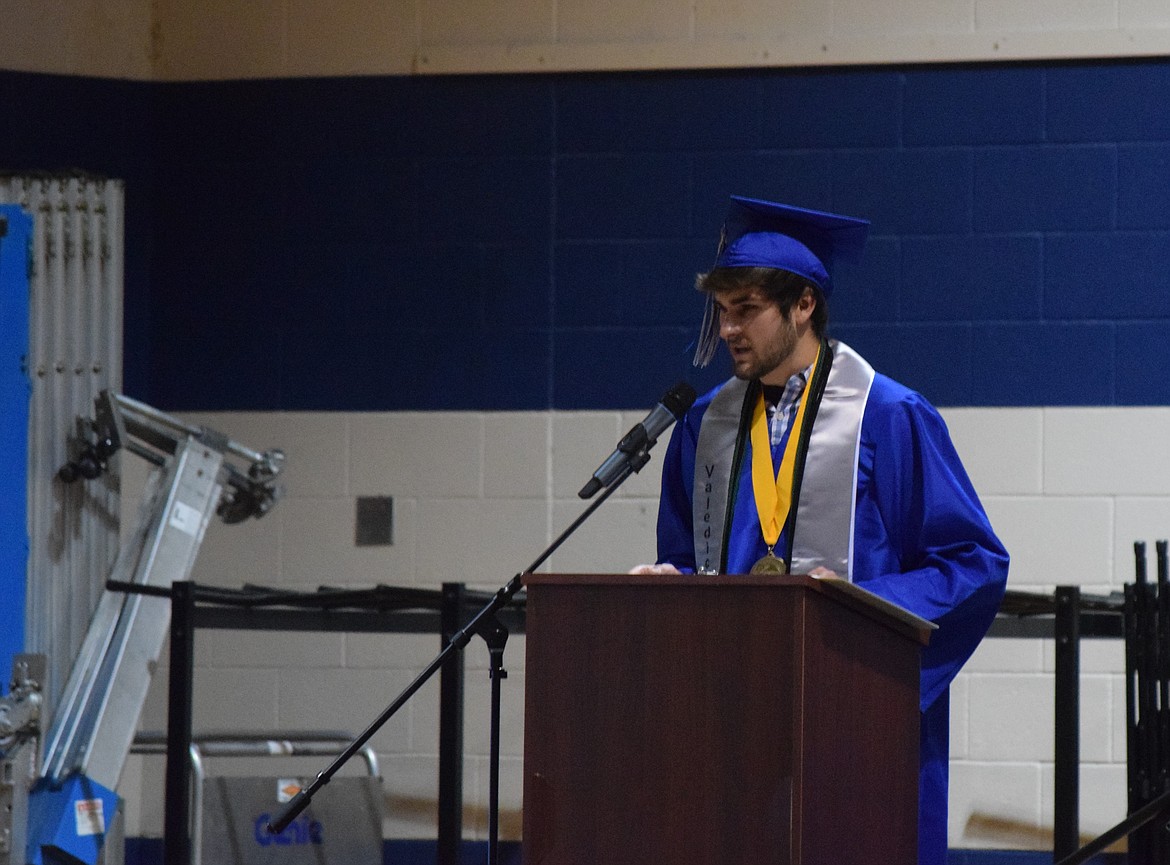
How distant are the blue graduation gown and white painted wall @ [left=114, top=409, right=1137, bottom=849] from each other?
210 cm

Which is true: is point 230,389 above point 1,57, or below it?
below

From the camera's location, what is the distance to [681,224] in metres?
4.78

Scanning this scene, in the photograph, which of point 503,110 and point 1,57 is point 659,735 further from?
point 1,57

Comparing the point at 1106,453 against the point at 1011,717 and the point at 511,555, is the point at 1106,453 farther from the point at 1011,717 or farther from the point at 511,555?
the point at 511,555

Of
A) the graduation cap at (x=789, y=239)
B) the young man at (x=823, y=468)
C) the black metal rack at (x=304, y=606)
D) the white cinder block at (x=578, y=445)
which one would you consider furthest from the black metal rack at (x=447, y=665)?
the graduation cap at (x=789, y=239)

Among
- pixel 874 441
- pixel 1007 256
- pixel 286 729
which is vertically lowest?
pixel 286 729

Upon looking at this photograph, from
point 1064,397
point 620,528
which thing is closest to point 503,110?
point 620,528

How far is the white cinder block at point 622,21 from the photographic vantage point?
188 inches

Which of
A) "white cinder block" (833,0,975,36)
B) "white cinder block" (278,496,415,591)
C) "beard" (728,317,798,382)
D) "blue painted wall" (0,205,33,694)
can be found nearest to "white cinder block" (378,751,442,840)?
"white cinder block" (278,496,415,591)

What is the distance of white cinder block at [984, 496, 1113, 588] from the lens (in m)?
4.52

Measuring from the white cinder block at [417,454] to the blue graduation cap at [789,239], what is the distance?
2.29 m

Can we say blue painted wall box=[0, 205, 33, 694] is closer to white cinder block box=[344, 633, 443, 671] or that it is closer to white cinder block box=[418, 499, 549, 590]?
white cinder block box=[344, 633, 443, 671]

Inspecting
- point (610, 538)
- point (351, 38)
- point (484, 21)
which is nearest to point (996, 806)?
point (610, 538)

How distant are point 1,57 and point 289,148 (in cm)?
87
